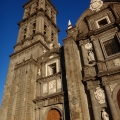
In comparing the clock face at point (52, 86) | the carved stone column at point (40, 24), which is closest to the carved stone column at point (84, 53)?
the clock face at point (52, 86)

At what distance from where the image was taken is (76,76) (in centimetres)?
1247

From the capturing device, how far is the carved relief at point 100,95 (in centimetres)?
1127

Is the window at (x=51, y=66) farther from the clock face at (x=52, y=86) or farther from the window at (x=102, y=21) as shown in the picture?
the window at (x=102, y=21)

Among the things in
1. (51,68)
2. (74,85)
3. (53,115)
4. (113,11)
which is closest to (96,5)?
(113,11)

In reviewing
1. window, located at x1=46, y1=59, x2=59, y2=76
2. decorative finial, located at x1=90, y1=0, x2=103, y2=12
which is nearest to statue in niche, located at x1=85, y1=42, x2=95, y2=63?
window, located at x1=46, y1=59, x2=59, y2=76

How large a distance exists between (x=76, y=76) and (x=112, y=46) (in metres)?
4.65

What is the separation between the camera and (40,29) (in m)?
23.4

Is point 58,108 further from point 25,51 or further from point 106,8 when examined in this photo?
point 106,8

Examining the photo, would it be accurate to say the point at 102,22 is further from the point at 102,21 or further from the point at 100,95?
the point at 100,95

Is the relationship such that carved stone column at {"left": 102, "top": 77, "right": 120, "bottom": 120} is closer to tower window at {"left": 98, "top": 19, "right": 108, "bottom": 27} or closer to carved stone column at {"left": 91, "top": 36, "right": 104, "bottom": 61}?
carved stone column at {"left": 91, "top": 36, "right": 104, "bottom": 61}

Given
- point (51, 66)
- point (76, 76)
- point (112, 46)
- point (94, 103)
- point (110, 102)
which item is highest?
point (51, 66)

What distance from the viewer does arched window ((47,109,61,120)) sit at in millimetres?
12976

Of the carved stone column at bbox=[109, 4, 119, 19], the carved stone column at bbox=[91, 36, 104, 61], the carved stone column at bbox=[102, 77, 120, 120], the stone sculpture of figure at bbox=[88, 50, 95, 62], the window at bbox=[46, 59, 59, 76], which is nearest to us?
the carved stone column at bbox=[102, 77, 120, 120]

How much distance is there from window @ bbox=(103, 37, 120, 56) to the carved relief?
3.67 meters
